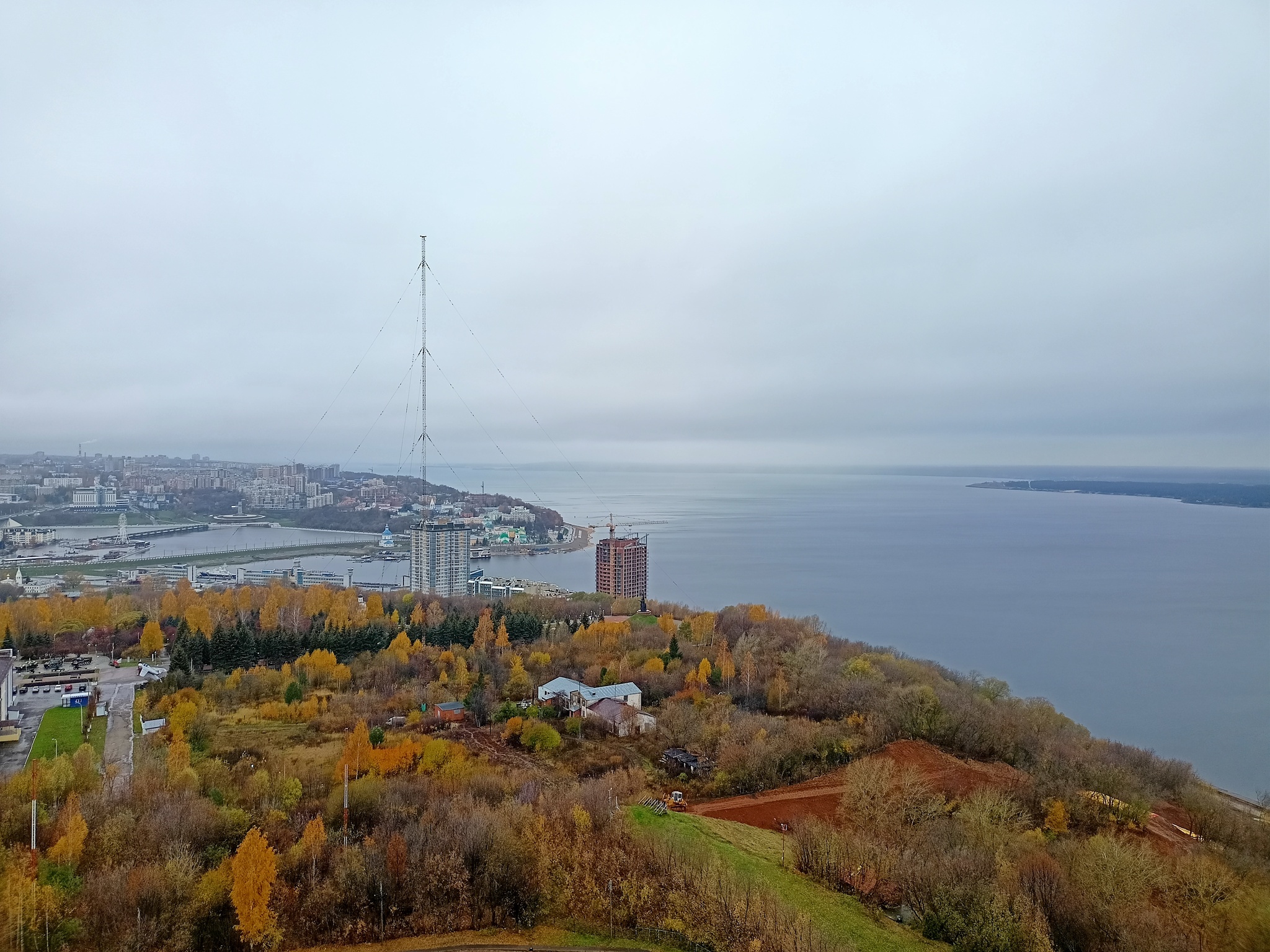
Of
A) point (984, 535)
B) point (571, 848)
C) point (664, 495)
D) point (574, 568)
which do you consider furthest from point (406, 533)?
point (664, 495)

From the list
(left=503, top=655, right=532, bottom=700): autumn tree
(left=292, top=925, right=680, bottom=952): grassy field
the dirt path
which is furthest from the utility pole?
(left=503, top=655, right=532, bottom=700): autumn tree

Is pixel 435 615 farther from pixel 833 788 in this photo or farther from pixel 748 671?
pixel 833 788

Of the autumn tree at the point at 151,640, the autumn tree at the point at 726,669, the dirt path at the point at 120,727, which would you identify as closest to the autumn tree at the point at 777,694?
the autumn tree at the point at 726,669

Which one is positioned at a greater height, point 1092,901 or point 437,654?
point 1092,901

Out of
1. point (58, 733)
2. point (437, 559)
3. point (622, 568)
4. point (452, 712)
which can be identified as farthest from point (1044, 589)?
point (58, 733)

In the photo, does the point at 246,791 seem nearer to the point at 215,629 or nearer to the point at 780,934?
the point at 780,934

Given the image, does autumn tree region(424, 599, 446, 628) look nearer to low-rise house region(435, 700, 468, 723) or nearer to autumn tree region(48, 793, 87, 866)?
low-rise house region(435, 700, 468, 723)
